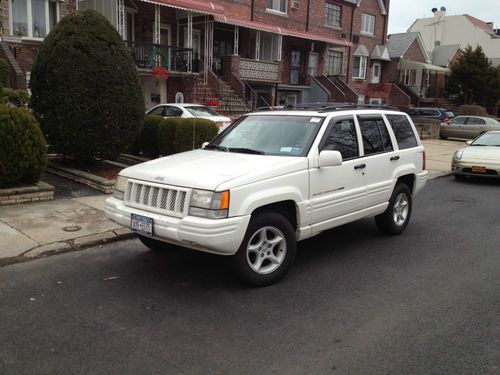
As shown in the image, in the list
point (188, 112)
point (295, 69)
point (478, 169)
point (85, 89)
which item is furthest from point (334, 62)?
point (85, 89)

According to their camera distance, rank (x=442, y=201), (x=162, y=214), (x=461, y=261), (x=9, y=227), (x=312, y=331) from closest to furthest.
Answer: (x=312, y=331) < (x=162, y=214) < (x=461, y=261) < (x=9, y=227) < (x=442, y=201)

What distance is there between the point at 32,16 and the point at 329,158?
1644cm

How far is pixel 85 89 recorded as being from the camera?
898 cm

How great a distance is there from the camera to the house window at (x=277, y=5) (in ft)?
90.4

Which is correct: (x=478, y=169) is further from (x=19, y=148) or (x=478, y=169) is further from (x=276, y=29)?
(x=276, y=29)

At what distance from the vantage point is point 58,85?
9.03 metres

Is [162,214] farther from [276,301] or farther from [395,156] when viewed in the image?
[395,156]

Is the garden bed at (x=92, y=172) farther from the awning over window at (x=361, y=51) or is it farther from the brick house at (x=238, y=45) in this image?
the awning over window at (x=361, y=51)

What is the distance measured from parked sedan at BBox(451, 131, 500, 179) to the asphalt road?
246 inches

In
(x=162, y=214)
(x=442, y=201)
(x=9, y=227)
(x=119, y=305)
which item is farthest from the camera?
(x=442, y=201)

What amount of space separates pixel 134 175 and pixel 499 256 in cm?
447

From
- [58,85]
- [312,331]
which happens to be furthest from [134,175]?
[58,85]

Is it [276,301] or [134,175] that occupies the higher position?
[134,175]

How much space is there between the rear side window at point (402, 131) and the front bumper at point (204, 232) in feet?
10.7
